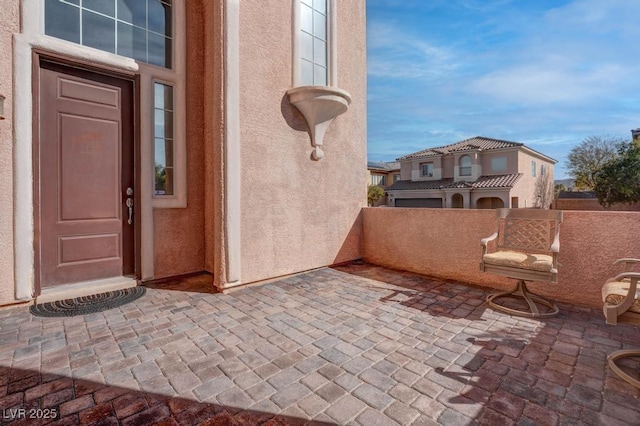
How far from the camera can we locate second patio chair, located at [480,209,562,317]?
10.1 feet

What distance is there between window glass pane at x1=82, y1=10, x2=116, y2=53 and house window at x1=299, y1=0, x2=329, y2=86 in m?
2.64

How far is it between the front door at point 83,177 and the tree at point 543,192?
28.4 m

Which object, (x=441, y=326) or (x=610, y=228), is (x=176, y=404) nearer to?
(x=441, y=326)

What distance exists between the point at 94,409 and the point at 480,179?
24.7 metres

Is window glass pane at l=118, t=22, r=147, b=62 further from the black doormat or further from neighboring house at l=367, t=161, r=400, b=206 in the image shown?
neighboring house at l=367, t=161, r=400, b=206

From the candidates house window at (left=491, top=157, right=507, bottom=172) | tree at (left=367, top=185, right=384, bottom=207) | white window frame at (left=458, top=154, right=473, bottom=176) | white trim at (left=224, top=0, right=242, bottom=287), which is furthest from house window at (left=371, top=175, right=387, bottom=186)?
white trim at (left=224, top=0, right=242, bottom=287)

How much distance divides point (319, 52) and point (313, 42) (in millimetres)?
185

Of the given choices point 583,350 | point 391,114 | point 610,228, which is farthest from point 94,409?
point 391,114

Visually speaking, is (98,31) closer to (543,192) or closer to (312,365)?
(312,365)

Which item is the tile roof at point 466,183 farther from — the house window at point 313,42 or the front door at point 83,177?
the front door at point 83,177

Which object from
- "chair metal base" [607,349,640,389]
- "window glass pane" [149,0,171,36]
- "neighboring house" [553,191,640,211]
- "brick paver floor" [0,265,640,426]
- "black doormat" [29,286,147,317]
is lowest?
"brick paver floor" [0,265,640,426]

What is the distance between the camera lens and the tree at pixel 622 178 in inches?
689

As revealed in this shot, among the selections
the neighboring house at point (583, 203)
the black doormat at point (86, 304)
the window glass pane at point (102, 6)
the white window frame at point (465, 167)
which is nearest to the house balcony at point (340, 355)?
the black doormat at point (86, 304)

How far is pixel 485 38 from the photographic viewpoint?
7059 millimetres
